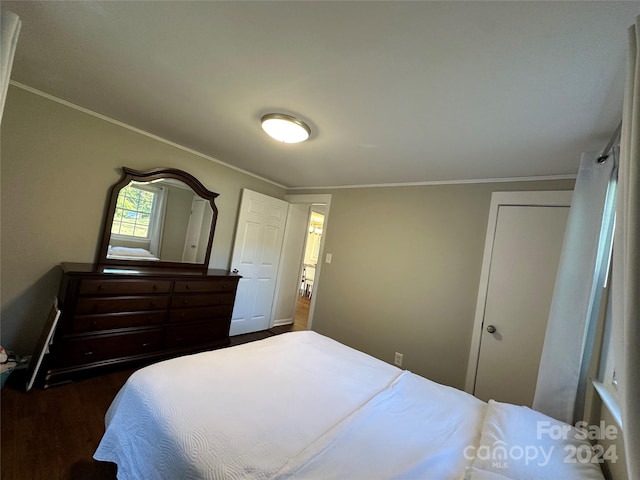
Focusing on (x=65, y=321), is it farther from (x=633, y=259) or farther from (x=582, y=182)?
(x=582, y=182)

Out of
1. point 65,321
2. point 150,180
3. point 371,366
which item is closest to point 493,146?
point 371,366

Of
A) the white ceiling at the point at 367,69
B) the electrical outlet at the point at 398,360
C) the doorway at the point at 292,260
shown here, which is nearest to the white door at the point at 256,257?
the doorway at the point at 292,260

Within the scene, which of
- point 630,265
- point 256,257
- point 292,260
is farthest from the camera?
point 292,260

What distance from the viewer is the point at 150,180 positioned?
9.12ft

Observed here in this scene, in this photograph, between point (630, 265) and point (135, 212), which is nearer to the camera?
point (630, 265)

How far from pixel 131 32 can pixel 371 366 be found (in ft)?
7.75

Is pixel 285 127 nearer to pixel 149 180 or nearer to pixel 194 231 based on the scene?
pixel 149 180

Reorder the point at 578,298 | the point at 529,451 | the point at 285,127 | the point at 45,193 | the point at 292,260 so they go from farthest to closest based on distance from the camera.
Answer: the point at 292,260
the point at 45,193
the point at 285,127
the point at 578,298
the point at 529,451

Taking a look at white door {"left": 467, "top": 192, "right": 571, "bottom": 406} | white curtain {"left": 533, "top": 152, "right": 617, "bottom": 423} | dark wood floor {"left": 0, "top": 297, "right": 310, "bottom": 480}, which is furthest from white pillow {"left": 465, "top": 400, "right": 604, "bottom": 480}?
dark wood floor {"left": 0, "top": 297, "right": 310, "bottom": 480}

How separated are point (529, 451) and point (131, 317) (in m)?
2.93

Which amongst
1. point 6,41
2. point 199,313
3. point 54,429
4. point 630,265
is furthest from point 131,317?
point 630,265

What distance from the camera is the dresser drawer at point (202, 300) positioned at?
9.02 ft

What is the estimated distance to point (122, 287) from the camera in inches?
93.4

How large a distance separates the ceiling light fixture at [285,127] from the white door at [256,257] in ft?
5.69
